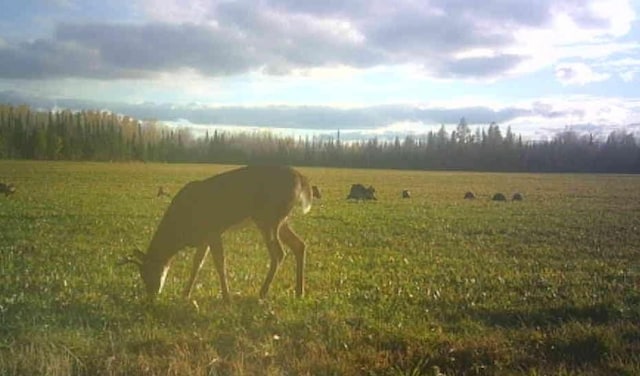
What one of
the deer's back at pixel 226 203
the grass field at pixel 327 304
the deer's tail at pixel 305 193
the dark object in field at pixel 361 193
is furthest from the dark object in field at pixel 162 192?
the dark object in field at pixel 361 193

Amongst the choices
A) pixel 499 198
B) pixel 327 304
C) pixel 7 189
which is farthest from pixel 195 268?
pixel 499 198

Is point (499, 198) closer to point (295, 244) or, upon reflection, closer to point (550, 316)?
point (295, 244)

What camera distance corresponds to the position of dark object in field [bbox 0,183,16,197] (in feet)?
70.5

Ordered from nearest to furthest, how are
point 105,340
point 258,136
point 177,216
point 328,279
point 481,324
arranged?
point 105,340 < point 481,324 < point 177,216 < point 328,279 < point 258,136

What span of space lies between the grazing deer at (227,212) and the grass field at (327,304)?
0.60m

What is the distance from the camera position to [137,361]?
667 cm

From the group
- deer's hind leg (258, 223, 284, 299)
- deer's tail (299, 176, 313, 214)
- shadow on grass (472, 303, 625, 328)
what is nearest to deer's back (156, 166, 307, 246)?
deer's hind leg (258, 223, 284, 299)

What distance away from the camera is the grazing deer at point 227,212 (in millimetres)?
9933

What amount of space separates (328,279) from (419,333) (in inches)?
133

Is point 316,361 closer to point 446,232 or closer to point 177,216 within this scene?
point 177,216

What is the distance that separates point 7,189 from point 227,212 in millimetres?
14807

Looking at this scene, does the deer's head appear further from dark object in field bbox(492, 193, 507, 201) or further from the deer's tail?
dark object in field bbox(492, 193, 507, 201)

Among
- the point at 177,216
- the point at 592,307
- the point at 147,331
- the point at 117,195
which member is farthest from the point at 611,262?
the point at 117,195

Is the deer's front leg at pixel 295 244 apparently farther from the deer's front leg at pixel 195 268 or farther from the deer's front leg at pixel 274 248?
the deer's front leg at pixel 195 268
